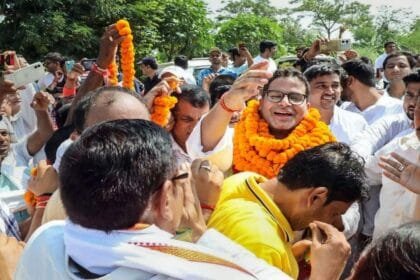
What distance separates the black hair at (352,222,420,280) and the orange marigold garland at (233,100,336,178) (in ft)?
4.34

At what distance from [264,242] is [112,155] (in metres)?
0.67

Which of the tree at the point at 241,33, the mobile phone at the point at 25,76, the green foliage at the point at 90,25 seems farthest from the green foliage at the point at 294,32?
the mobile phone at the point at 25,76

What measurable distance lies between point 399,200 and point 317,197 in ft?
2.66

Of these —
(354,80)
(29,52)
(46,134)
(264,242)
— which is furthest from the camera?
(29,52)

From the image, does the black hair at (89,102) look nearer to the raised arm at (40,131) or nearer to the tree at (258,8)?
the raised arm at (40,131)

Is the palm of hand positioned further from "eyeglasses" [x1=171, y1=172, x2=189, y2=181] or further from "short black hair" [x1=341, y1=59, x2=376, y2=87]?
"short black hair" [x1=341, y1=59, x2=376, y2=87]

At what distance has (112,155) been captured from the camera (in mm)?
1177

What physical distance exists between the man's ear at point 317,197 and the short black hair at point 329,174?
0.05 feet

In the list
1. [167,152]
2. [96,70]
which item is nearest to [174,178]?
[167,152]

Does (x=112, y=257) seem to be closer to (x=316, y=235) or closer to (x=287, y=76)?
(x=316, y=235)

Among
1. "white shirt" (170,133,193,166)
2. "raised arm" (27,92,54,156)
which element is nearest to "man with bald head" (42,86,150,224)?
"white shirt" (170,133,193,166)

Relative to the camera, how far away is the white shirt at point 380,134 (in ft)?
9.99

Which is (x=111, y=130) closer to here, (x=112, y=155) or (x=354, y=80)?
(x=112, y=155)

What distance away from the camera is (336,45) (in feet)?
18.1
